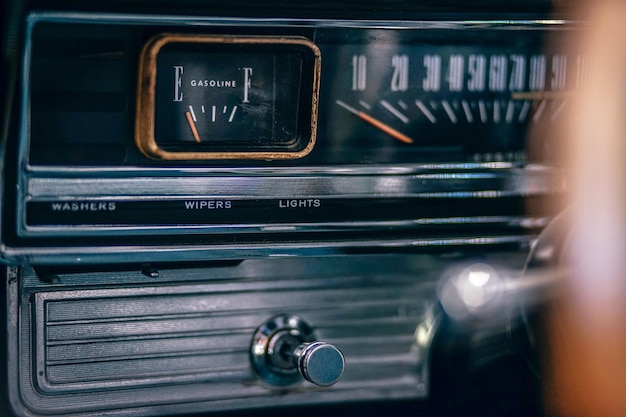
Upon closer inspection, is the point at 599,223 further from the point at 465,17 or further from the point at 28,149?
the point at 28,149

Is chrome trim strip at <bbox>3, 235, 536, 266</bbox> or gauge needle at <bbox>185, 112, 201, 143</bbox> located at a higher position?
gauge needle at <bbox>185, 112, 201, 143</bbox>

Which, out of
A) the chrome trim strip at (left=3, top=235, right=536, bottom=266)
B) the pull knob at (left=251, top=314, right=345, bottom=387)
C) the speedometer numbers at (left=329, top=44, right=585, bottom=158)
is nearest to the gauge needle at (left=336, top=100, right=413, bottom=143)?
the speedometer numbers at (left=329, top=44, right=585, bottom=158)

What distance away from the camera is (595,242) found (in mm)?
1210

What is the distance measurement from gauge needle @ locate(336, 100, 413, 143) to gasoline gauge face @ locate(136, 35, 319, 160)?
0.06 meters

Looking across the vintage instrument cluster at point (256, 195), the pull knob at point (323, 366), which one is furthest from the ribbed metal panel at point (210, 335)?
the pull knob at point (323, 366)

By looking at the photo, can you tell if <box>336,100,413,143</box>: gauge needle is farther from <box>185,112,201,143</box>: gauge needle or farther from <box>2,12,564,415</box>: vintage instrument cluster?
<box>185,112,201,143</box>: gauge needle

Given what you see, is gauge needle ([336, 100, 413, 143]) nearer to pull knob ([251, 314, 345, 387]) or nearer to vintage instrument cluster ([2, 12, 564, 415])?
vintage instrument cluster ([2, 12, 564, 415])

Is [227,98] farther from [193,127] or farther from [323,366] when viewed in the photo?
[323,366]

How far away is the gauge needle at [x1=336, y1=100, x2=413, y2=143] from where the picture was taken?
121cm


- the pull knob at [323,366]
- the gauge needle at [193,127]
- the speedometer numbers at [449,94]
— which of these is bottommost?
the pull knob at [323,366]

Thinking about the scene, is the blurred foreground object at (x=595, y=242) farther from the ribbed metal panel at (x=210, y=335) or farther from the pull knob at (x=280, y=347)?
the pull knob at (x=280, y=347)

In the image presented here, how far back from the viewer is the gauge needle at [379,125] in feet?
3.96

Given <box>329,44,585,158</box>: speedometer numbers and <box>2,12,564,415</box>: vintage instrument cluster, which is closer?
<box>2,12,564,415</box>: vintage instrument cluster

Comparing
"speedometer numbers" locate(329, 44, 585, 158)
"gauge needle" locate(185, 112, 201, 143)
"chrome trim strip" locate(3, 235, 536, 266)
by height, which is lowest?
"chrome trim strip" locate(3, 235, 536, 266)
